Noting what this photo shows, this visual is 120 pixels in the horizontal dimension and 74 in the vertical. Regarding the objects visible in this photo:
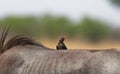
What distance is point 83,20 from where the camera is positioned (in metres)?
58.7

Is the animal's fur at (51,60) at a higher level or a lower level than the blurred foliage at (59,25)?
higher

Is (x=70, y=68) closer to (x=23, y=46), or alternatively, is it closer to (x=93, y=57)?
(x=93, y=57)

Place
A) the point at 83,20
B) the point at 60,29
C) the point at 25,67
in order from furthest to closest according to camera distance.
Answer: the point at 83,20 < the point at 60,29 < the point at 25,67

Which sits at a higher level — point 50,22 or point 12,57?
point 12,57

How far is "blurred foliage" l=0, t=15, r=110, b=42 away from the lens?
5034cm

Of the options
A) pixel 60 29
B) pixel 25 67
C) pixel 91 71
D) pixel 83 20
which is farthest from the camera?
pixel 83 20

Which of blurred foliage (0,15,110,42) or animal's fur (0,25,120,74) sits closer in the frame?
animal's fur (0,25,120,74)

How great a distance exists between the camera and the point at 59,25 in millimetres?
56469

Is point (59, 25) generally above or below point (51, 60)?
below

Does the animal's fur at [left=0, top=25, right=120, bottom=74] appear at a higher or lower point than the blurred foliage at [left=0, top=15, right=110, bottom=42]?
higher

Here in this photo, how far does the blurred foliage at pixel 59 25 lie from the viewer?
50.3 meters

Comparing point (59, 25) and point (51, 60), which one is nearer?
point (51, 60)

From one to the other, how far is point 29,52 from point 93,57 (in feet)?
4.10

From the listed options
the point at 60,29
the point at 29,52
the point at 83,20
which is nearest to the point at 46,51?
the point at 29,52
